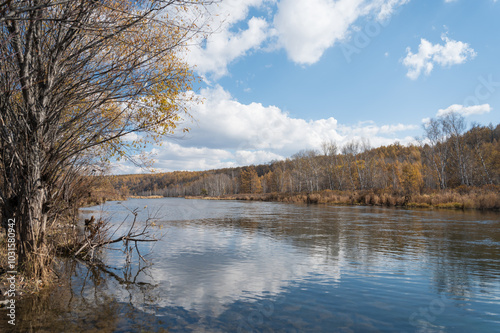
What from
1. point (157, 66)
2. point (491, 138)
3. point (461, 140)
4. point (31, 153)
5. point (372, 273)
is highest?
point (491, 138)

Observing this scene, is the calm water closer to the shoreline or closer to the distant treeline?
the distant treeline

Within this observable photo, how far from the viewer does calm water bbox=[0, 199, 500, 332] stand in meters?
5.43

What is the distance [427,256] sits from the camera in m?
10.7

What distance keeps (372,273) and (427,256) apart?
→ 3478 millimetres

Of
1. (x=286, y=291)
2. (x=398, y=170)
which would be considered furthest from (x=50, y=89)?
(x=398, y=170)

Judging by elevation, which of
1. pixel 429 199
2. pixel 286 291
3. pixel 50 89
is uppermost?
pixel 50 89

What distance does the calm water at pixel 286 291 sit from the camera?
5.43 meters

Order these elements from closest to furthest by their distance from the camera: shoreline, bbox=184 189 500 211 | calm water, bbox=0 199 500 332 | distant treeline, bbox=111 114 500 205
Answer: calm water, bbox=0 199 500 332 → shoreline, bbox=184 189 500 211 → distant treeline, bbox=111 114 500 205

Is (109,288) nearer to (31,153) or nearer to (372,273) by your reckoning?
(31,153)

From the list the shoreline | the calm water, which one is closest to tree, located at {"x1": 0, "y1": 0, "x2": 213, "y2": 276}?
the calm water

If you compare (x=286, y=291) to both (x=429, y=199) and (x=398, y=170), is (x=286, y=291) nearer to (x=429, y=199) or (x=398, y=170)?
(x=429, y=199)

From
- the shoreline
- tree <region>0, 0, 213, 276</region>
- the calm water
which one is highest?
tree <region>0, 0, 213, 276</region>

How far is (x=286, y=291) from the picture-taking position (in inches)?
285

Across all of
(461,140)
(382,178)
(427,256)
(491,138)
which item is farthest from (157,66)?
(491,138)
